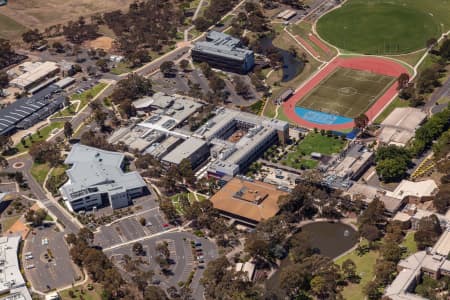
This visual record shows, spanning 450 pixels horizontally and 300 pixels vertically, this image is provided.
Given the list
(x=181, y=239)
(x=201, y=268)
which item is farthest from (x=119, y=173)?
(x=201, y=268)

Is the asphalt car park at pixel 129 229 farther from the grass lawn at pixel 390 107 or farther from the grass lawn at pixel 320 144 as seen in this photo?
the grass lawn at pixel 390 107

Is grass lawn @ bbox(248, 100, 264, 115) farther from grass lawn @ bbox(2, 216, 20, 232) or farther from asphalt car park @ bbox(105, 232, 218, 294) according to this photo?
grass lawn @ bbox(2, 216, 20, 232)

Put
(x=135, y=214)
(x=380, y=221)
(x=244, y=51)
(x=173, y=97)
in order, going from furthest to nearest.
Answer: (x=244, y=51) < (x=173, y=97) < (x=135, y=214) < (x=380, y=221)

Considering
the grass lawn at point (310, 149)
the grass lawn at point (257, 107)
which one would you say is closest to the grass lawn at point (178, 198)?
the grass lawn at point (310, 149)

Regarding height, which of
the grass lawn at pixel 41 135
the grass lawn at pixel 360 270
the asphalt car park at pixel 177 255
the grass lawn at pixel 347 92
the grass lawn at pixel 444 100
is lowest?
the grass lawn at pixel 41 135

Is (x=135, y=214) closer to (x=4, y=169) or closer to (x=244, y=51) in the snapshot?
(x=4, y=169)
